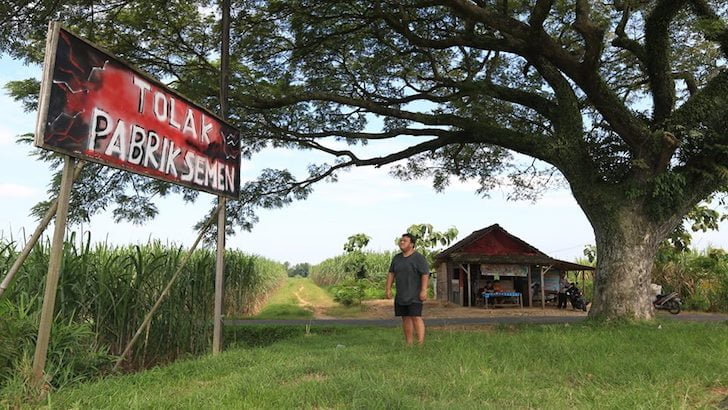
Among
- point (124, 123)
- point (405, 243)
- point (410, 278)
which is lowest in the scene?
point (410, 278)

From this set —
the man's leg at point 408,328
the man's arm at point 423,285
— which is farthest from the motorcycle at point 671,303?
the man's arm at point 423,285

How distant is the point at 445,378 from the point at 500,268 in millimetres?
16321

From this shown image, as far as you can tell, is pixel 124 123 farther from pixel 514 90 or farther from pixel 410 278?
pixel 514 90

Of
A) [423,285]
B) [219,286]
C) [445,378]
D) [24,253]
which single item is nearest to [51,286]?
[24,253]

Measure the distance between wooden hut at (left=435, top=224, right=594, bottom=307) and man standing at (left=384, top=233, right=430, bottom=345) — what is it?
13.0 metres

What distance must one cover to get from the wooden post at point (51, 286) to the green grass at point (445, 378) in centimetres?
35

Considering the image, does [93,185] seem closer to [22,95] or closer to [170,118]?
[22,95]

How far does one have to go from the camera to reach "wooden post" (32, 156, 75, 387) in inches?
175

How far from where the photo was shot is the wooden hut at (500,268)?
803 inches

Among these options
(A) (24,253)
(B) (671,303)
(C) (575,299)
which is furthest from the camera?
(C) (575,299)

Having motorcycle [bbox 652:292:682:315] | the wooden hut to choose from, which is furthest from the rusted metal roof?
motorcycle [bbox 652:292:682:315]

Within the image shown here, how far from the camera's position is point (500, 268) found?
20.5 meters

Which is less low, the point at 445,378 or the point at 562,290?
the point at 562,290

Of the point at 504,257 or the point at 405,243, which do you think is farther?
the point at 504,257
